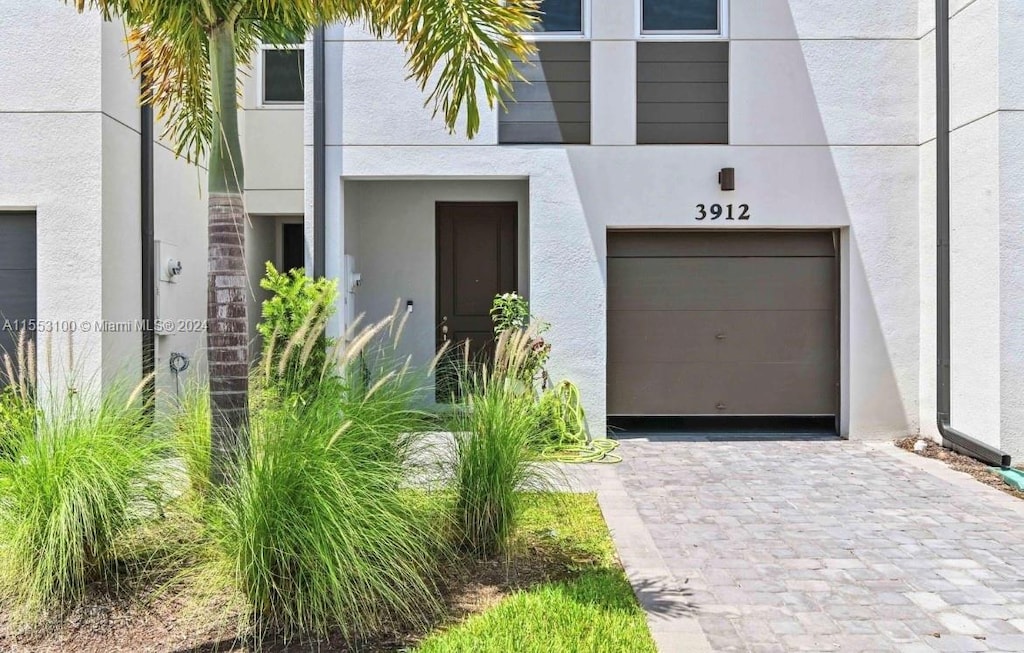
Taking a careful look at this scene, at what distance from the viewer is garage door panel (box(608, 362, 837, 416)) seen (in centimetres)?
812

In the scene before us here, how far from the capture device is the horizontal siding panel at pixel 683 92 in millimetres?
7754

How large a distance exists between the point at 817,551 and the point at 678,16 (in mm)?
6116

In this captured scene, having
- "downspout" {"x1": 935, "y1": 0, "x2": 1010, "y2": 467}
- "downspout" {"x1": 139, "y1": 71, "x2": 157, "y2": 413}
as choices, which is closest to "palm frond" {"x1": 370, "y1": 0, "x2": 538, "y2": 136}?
"downspout" {"x1": 139, "y1": 71, "x2": 157, "y2": 413}

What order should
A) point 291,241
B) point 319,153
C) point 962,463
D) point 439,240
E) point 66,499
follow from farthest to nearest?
point 291,241 < point 439,240 < point 319,153 < point 962,463 < point 66,499

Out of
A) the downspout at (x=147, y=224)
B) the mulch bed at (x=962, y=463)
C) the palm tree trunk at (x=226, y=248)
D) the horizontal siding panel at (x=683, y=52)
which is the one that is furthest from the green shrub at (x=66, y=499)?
the mulch bed at (x=962, y=463)

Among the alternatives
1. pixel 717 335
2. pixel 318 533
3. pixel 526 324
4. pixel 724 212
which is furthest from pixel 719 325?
pixel 318 533

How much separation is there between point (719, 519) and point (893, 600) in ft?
4.97

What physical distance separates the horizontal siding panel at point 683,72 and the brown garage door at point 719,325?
5.78 ft

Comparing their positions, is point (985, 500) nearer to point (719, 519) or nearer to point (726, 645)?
point (719, 519)

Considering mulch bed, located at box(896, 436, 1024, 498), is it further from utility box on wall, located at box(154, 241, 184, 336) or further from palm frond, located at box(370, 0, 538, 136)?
utility box on wall, located at box(154, 241, 184, 336)

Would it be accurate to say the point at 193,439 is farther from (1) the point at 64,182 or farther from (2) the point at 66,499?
(1) the point at 64,182

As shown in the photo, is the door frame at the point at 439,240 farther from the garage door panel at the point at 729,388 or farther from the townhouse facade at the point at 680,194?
the garage door panel at the point at 729,388

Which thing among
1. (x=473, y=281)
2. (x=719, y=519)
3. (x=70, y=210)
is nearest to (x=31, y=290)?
(x=70, y=210)

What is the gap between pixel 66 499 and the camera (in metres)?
3.18
